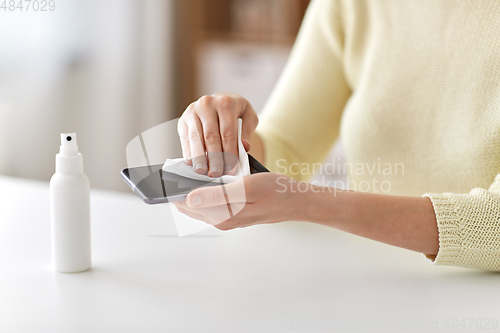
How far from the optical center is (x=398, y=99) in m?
0.78

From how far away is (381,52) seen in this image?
0.80m

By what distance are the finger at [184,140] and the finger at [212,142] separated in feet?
0.06

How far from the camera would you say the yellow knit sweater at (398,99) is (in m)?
0.68

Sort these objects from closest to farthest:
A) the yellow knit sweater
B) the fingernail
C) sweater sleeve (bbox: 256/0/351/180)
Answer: the fingernail
the yellow knit sweater
sweater sleeve (bbox: 256/0/351/180)

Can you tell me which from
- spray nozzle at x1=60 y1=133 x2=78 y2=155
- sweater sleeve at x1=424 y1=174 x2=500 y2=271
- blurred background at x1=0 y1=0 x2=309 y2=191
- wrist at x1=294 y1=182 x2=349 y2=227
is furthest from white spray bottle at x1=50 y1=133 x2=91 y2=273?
blurred background at x1=0 y1=0 x2=309 y2=191

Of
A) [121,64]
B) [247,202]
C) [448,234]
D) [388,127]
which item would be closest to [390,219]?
[448,234]

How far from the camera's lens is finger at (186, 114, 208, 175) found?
456 millimetres

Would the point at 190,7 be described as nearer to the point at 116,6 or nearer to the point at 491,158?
the point at 116,6

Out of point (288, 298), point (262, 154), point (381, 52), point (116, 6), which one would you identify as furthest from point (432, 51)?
point (116, 6)

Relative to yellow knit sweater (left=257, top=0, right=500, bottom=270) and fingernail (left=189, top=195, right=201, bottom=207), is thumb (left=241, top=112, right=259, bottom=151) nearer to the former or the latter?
fingernail (left=189, top=195, right=201, bottom=207)

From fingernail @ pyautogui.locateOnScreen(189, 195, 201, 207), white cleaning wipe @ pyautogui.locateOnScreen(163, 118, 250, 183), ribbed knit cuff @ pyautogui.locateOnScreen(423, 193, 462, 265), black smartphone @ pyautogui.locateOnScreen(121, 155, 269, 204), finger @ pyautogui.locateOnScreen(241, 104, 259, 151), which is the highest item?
finger @ pyautogui.locateOnScreen(241, 104, 259, 151)

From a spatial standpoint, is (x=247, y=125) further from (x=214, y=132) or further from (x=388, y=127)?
(x=388, y=127)

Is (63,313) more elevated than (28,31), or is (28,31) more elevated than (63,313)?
(28,31)

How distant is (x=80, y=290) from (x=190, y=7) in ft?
5.22
